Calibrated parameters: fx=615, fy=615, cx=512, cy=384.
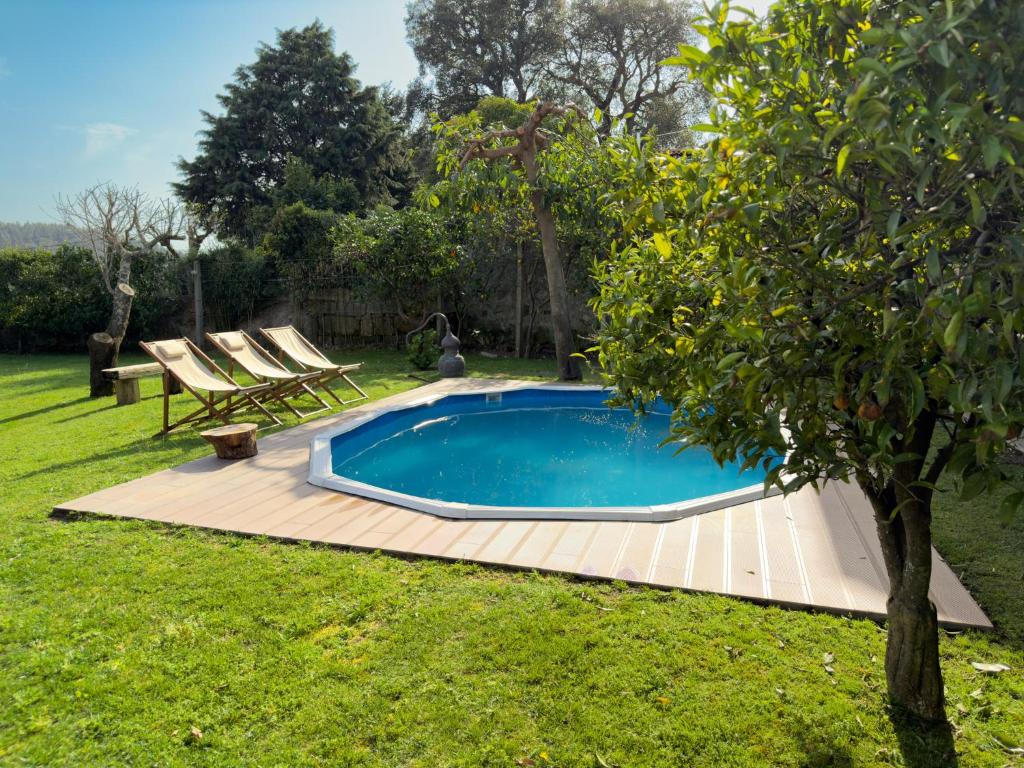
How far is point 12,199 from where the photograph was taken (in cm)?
1552

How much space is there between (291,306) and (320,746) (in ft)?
45.6

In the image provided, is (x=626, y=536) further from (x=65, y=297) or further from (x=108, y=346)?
(x=65, y=297)

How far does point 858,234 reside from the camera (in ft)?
4.46

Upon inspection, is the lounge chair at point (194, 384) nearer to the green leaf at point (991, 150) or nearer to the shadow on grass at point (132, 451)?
the shadow on grass at point (132, 451)

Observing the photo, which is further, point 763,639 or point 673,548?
point 673,548

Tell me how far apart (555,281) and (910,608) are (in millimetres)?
8291

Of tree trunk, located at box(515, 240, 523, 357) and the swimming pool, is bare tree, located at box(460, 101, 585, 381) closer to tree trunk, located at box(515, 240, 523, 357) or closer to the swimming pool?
the swimming pool

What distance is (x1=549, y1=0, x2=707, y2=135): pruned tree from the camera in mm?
18891

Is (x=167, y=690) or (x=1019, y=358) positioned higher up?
(x=1019, y=358)

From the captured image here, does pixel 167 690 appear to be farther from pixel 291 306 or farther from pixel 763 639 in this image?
pixel 291 306

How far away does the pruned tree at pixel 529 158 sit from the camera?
8938 millimetres

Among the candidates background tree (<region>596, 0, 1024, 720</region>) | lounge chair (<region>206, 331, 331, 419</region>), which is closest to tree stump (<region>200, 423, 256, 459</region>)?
lounge chair (<region>206, 331, 331, 419</region>)

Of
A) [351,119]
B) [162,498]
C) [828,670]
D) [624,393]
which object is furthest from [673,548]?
[351,119]

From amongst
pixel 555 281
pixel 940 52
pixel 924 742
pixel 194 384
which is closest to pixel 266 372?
pixel 194 384
